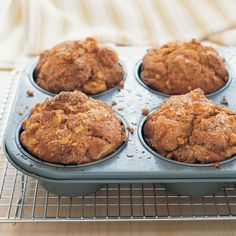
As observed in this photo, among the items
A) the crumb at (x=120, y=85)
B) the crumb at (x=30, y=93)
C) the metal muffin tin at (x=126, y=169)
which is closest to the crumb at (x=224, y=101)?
the metal muffin tin at (x=126, y=169)

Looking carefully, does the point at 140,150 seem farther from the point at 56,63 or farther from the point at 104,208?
the point at 56,63

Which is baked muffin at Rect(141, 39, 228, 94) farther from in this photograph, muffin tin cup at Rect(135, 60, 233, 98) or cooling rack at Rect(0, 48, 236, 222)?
cooling rack at Rect(0, 48, 236, 222)

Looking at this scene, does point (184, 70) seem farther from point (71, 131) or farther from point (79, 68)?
point (71, 131)

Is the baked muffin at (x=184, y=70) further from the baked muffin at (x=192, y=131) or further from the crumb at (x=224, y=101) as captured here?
the baked muffin at (x=192, y=131)

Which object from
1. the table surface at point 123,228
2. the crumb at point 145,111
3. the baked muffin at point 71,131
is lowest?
the table surface at point 123,228

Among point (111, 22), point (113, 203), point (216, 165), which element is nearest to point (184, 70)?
point (216, 165)

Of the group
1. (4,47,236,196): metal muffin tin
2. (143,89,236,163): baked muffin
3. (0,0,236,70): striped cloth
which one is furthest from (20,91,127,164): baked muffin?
(0,0,236,70): striped cloth
